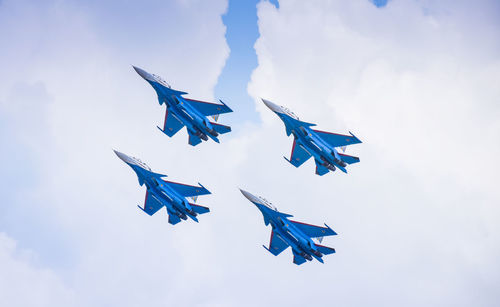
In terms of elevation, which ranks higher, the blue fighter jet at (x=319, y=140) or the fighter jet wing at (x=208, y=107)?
the blue fighter jet at (x=319, y=140)

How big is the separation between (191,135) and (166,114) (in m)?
5.03

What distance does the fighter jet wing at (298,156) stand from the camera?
202 feet

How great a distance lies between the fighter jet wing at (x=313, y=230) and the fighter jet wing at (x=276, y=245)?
4.65 m

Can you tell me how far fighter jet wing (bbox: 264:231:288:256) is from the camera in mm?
62278

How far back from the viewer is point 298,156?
61.8 meters

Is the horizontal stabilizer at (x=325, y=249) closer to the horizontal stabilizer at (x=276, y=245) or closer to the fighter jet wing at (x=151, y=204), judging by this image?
the horizontal stabilizer at (x=276, y=245)

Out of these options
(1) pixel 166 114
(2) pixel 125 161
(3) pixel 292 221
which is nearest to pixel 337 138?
(3) pixel 292 221

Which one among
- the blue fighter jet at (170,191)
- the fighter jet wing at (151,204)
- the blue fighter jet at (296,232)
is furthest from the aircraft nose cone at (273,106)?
the fighter jet wing at (151,204)

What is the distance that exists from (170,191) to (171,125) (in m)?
8.75

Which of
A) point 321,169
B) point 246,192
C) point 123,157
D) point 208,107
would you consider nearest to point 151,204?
point 123,157

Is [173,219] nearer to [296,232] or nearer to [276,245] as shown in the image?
[276,245]

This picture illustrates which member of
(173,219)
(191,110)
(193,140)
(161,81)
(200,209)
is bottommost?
(173,219)

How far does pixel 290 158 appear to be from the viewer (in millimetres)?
61969

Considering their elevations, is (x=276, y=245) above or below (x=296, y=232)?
below
